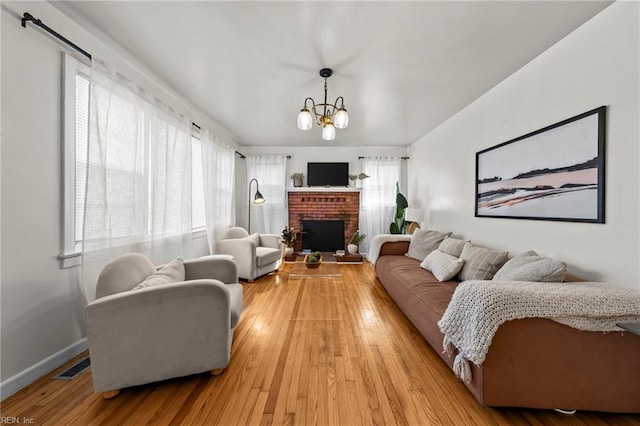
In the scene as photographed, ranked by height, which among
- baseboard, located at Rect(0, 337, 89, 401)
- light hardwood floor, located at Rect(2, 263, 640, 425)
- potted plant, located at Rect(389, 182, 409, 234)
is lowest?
light hardwood floor, located at Rect(2, 263, 640, 425)

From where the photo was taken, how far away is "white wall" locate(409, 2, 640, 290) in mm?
1523

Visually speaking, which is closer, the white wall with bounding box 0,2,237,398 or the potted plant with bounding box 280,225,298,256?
the white wall with bounding box 0,2,237,398

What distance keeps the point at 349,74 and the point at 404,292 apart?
2228mm

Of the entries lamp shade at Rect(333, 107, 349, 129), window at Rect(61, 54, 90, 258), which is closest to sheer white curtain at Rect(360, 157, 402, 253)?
lamp shade at Rect(333, 107, 349, 129)

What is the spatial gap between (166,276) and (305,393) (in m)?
1.25

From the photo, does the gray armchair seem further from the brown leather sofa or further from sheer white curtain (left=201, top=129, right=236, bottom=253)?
sheer white curtain (left=201, top=129, right=236, bottom=253)

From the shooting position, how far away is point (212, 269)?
88.4 inches

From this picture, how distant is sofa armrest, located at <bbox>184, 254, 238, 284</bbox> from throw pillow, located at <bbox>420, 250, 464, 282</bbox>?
1995 mm

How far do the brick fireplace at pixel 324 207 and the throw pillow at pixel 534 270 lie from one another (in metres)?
3.62

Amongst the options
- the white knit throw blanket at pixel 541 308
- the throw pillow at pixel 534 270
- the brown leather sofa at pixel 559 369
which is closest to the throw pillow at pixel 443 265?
the throw pillow at pixel 534 270

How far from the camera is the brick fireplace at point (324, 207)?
→ 5452 millimetres

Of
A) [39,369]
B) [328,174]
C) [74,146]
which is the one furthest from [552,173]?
[39,369]

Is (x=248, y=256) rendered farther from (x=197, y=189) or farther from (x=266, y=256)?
(x=197, y=189)

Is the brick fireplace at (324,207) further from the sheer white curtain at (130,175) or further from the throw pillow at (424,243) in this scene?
the sheer white curtain at (130,175)
